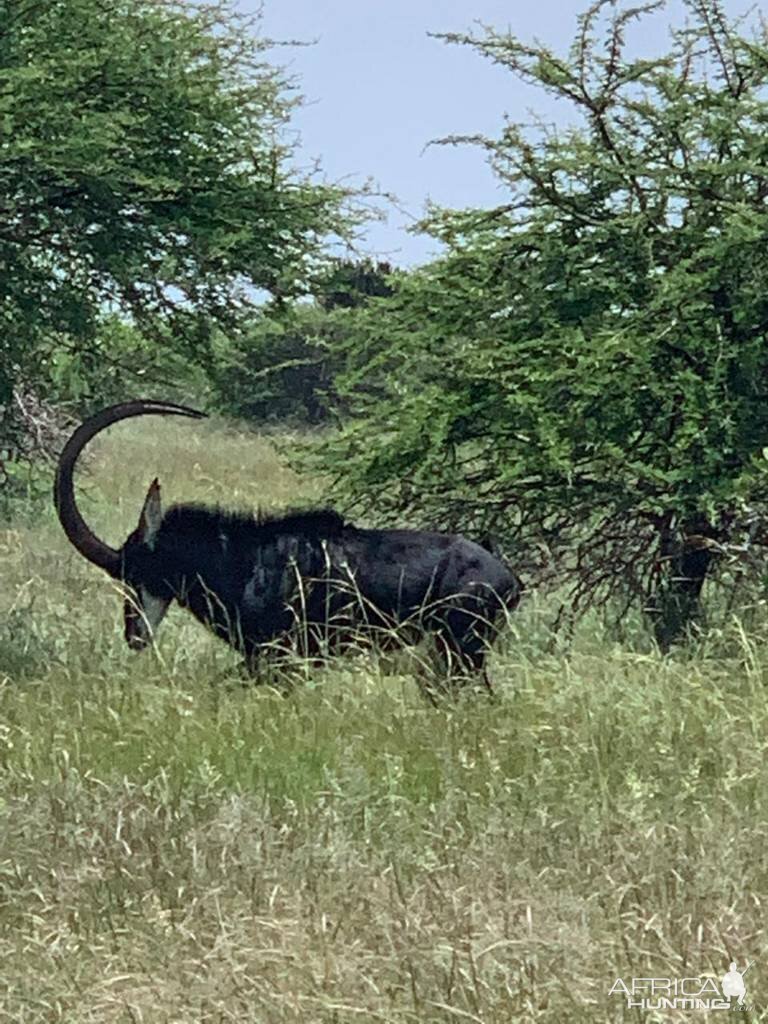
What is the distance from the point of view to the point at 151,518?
24.8 ft

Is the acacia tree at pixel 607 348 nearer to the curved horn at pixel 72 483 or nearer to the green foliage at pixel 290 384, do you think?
the curved horn at pixel 72 483

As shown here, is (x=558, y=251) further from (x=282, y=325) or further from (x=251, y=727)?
(x=251, y=727)

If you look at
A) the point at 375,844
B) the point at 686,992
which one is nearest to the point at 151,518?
the point at 375,844

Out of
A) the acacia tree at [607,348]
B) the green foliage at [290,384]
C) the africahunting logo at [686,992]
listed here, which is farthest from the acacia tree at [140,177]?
the green foliage at [290,384]

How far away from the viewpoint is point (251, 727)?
5.78 m

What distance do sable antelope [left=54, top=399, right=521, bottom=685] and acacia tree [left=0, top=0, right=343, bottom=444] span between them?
5.01 ft

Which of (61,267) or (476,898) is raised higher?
(61,267)

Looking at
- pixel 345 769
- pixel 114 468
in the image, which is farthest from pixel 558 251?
pixel 114 468

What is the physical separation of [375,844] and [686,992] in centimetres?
138

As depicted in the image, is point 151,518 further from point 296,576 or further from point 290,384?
point 290,384

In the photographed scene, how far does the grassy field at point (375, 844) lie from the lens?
12.0 ft

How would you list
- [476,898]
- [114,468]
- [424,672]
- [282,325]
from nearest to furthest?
[476,898] → [424,672] → [282,325] → [114,468]

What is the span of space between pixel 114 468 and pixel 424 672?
13.7m

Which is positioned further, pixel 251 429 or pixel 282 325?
pixel 251 429
